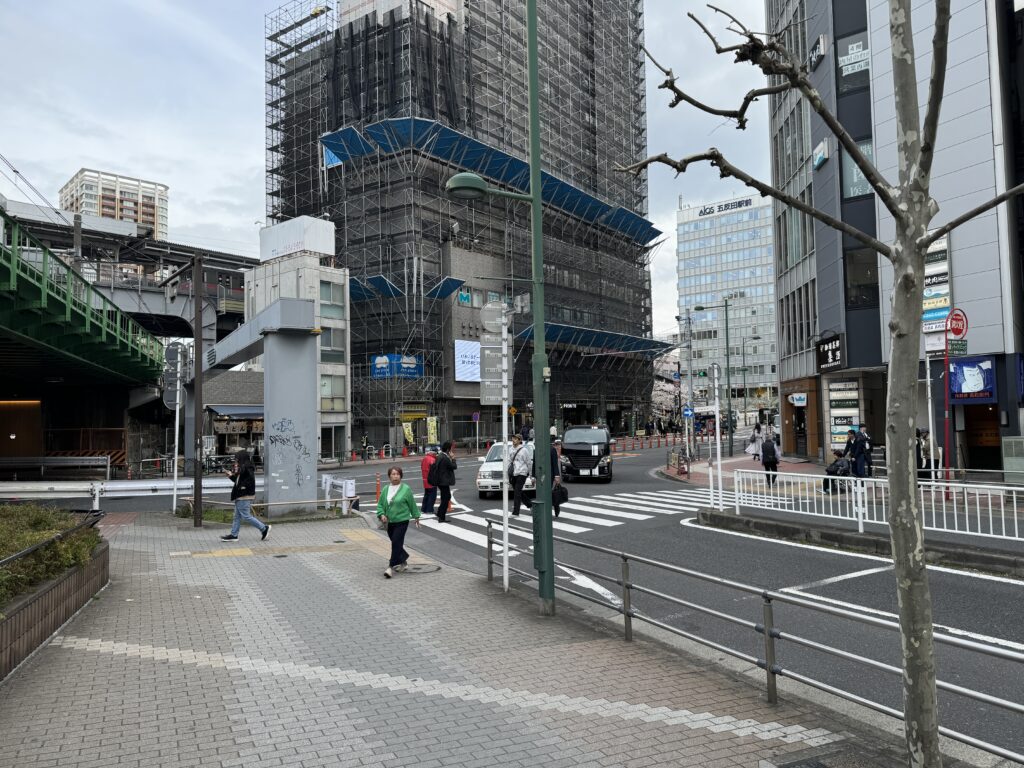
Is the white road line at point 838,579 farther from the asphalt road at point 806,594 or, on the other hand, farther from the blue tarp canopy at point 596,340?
the blue tarp canopy at point 596,340

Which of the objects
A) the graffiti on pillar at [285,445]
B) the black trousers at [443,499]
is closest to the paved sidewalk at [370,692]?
the black trousers at [443,499]

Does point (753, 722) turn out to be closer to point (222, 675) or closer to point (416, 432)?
point (222, 675)

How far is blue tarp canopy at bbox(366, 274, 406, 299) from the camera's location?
4988cm

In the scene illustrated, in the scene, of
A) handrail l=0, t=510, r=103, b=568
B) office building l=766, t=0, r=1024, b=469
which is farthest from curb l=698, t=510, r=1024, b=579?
handrail l=0, t=510, r=103, b=568

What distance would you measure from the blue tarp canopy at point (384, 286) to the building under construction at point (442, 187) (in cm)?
12

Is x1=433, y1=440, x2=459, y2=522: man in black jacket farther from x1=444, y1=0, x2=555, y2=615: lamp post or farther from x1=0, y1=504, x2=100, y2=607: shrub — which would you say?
x1=444, y1=0, x2=555, y2=615: lamp post

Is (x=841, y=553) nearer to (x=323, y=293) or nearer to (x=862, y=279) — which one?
(x=862, y=279)

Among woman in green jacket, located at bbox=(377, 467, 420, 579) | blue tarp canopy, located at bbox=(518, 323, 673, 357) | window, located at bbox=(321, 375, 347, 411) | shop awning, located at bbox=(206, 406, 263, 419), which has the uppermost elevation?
blue tarp canopy, located at bbox=(518, 323, 673, 357)

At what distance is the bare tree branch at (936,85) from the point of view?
3217 mm

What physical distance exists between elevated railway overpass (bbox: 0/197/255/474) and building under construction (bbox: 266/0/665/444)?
1141 centimetres

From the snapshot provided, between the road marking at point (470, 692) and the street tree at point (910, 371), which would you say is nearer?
the street tree at point (910, 371)

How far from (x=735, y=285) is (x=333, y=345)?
95033mm

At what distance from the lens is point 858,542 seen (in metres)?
11.5

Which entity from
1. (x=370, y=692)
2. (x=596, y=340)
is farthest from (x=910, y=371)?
(x=596, y=340)
